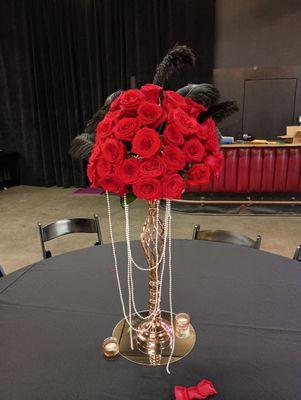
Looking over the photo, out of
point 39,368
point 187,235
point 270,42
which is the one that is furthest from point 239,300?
point 270,42

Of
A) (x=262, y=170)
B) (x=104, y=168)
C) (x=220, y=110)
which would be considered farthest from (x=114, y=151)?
(x=262, y=170)

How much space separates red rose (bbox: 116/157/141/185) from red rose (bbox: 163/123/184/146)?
96 mm

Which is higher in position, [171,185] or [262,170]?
[171,185]

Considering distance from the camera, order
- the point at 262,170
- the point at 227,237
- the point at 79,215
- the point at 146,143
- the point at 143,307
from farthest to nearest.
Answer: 1. the point at 79,215
2. the point at 262,170
3. the point at 227,237
4. the point at 143,307
5. the point at 146,143

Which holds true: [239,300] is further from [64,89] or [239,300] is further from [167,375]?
[64,89]

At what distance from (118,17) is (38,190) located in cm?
342

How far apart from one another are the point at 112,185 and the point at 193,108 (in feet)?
1.02

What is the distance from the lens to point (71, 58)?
5867 millimetres

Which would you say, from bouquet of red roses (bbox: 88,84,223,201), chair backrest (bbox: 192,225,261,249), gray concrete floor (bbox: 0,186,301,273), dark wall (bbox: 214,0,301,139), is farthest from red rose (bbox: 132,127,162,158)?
dark wall (bbox: 214,0,301,139)

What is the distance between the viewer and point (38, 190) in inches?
245

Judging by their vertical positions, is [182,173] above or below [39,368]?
above

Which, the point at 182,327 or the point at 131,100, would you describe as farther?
the point at 182,327

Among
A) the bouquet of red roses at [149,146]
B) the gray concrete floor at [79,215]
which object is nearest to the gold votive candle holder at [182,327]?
the bouquet of red roses at [149,146]

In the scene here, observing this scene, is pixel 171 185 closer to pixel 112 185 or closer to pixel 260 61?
pixel 112 185
